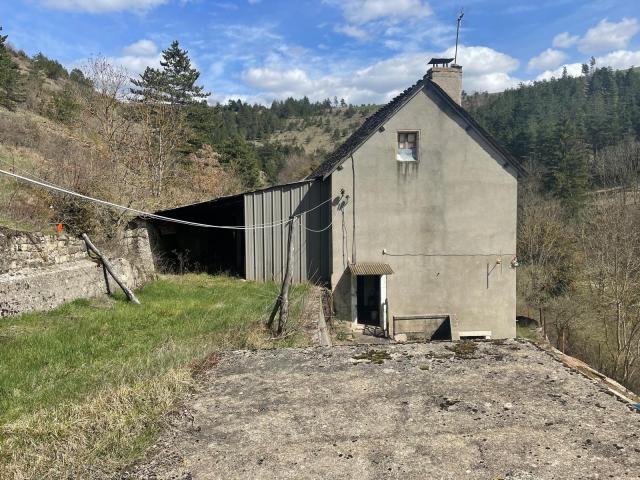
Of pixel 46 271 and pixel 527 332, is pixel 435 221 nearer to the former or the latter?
pixel 46 271

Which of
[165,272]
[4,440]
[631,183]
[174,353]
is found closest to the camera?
[4,440]

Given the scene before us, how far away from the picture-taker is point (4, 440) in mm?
3943

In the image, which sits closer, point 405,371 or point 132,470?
point 132,470

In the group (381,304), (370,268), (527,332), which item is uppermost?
(370,268)

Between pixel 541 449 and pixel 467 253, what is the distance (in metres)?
13.3

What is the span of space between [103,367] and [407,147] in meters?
12.0

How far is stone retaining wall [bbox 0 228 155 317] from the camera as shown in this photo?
8.50 metres

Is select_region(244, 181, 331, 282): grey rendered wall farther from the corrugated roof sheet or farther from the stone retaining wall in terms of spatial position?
the stone retaining wall

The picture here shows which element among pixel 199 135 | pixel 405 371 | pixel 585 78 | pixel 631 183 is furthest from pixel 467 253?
pixel 585 78

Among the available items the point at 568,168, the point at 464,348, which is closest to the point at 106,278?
the point at 464,348

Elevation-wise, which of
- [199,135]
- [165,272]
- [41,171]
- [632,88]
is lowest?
[165,272]

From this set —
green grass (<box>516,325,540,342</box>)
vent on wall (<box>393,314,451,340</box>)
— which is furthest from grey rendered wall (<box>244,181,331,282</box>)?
green grass (<box>516,325,540,342</box>)

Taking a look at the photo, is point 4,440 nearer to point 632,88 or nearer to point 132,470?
point 132,470

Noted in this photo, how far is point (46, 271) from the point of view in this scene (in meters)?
9.43
